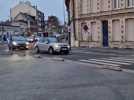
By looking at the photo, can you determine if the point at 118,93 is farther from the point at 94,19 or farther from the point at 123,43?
the point at 94,19


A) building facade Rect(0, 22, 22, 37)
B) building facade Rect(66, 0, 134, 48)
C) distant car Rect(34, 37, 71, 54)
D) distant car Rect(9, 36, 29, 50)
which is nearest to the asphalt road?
distant car Rect(34, 37, 71, 54)

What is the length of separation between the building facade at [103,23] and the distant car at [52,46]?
11002mm

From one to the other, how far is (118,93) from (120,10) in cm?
3267

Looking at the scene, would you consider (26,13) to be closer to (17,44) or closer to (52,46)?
(17,44)

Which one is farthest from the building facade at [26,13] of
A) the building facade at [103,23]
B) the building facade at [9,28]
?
the building facade at [103,23]

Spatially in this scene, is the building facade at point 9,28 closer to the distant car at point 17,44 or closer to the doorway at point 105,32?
the doorway at point 105,32

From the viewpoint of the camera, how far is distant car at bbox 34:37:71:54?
103 feet

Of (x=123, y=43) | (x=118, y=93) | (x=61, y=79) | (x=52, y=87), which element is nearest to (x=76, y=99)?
(x=118, y=93)

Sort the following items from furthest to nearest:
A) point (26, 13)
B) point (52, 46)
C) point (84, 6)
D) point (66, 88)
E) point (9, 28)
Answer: point (26, 13), point (9, 28), point (84, 6), point (52, 46), point (66, 88)

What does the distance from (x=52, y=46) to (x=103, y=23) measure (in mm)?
15259

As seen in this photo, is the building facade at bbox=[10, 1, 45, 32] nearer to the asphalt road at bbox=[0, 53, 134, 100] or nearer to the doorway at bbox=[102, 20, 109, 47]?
the doorway at bbox=[102, 20, 109, 47]

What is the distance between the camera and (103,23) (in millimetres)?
45531

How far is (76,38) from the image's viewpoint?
51.9 metres

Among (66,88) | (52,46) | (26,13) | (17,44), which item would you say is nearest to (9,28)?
(26,13)
